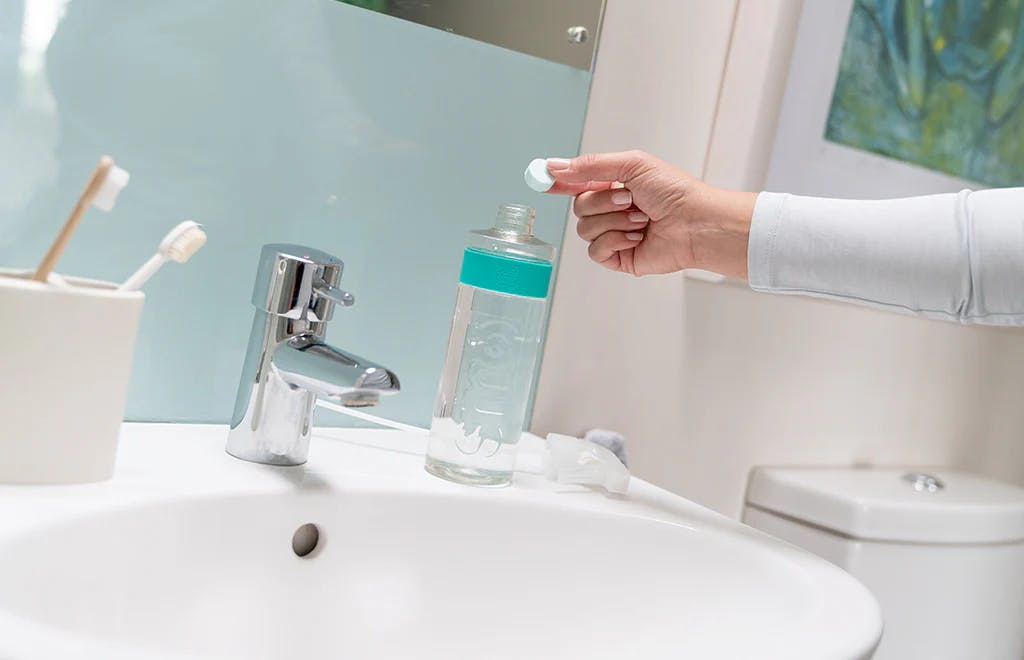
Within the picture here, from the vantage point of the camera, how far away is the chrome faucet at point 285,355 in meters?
0.61

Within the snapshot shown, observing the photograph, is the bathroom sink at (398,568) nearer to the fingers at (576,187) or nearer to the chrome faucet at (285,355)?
the chrome faucet at (285,355)

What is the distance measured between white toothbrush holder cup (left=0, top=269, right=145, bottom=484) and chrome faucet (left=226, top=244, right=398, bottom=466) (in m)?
0.11

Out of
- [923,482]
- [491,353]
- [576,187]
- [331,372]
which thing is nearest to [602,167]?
[576,187]

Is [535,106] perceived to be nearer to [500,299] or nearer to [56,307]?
[500,299]

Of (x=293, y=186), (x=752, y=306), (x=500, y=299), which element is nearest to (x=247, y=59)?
(x=293, y=186)

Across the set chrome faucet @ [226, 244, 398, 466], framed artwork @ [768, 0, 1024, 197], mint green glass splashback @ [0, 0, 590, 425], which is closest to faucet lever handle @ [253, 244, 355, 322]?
chrome faucet @ [226, 244, 398, 466]

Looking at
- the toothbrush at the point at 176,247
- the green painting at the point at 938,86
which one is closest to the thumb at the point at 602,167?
the toothbrush at the point at 176,247

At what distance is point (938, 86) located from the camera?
113 centimetres

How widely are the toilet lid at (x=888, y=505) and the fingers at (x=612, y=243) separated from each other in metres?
0.41

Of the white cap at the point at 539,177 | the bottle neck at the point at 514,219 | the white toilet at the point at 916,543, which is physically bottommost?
the white toilet at the point at 916,543

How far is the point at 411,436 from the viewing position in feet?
2.62

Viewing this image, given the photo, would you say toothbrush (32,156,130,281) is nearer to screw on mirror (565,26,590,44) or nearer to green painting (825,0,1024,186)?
screw on mirror (565,26,590,44)

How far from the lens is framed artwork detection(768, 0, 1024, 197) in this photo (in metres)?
1.01

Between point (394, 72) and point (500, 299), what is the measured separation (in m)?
0.19
